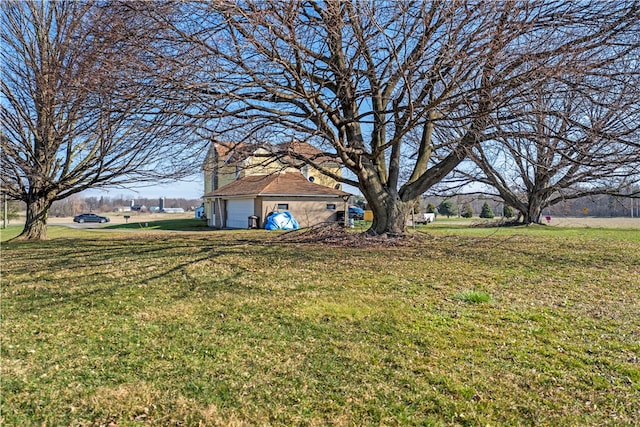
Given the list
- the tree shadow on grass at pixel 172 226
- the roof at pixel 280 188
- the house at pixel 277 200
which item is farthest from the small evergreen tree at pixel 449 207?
the tree shadow on grass at pixel 172 226

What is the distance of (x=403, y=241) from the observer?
11.2 m

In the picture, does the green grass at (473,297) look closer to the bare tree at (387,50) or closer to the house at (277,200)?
the bare tree at (387,50)

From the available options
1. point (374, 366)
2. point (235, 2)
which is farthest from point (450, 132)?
point (374, 366)

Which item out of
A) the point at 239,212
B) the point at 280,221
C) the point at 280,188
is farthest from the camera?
the point at 239,212

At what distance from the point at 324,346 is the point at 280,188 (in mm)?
19778

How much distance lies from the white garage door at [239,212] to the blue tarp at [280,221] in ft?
5.59

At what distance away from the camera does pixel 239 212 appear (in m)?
24.4

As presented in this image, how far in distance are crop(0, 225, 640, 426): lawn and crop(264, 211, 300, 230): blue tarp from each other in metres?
13.9

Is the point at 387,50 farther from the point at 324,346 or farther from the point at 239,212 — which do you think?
the point at 239,212

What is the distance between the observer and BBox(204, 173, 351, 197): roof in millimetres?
22828

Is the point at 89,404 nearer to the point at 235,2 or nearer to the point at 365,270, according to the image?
the point at 365,270

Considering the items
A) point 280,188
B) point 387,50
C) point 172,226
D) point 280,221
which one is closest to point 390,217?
point 387,50

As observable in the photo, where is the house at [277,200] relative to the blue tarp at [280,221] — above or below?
above

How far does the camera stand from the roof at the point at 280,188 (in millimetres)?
22828
